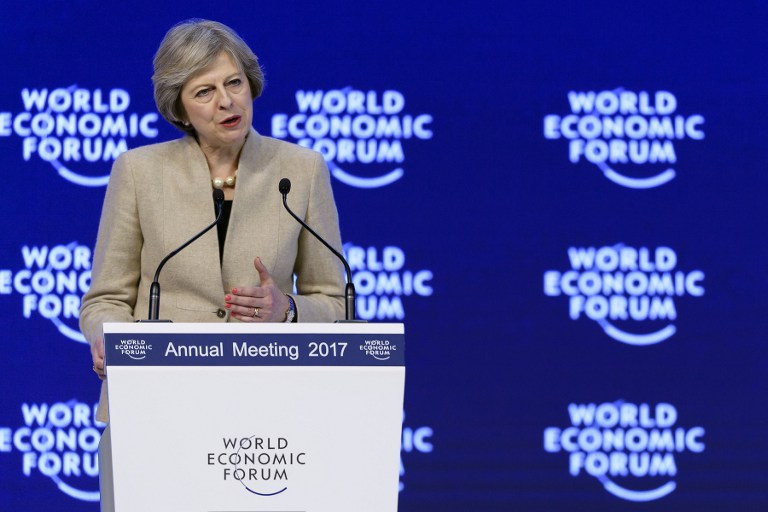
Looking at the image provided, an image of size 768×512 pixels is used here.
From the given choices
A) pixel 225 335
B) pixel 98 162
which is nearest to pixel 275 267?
pixel 225 335

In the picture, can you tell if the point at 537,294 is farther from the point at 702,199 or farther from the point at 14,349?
the point at 14,349

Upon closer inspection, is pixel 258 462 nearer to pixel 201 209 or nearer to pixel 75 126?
pixel 201 209

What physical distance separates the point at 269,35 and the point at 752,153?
1735 millimetres

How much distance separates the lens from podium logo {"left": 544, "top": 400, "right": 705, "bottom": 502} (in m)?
3.46

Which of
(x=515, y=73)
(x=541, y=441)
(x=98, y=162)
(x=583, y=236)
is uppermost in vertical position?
(x=515, y=73)

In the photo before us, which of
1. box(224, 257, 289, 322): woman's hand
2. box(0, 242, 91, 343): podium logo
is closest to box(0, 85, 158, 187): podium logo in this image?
box(0, 242, 91, 343): podium logo

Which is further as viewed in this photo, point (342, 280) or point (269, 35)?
point (269, 35)

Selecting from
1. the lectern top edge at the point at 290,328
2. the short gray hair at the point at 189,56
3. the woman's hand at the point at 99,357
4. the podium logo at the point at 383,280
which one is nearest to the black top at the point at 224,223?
the short gray hair at the point at 189,56

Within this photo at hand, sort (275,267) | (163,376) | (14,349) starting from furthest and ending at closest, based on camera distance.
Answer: (14,349) < (275,267) < (163,376)

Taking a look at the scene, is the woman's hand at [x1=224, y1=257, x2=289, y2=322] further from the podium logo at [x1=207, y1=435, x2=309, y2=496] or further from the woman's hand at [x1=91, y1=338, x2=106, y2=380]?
the podium logo at [x1=207, y1=435, x2=309, y2=496]

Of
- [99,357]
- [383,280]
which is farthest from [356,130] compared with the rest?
[99,357]

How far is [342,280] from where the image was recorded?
2.19 metres

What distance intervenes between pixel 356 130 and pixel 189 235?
4.82 ft

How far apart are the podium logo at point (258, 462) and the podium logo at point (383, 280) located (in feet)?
6.41
